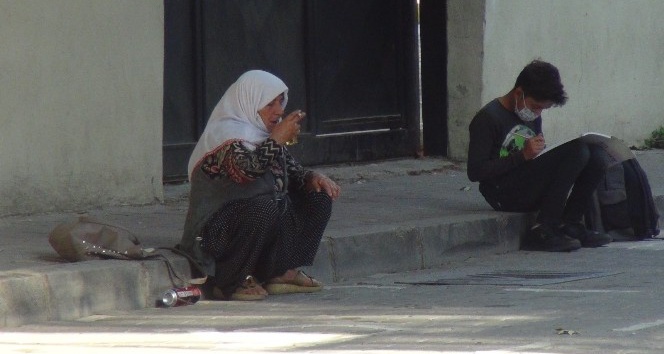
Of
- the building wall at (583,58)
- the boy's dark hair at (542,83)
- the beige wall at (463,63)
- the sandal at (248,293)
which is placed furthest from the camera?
the building wall at (583,58)

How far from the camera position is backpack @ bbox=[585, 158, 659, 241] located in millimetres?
8352

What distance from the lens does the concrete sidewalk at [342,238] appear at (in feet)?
19.6

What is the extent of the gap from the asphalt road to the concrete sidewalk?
111mm

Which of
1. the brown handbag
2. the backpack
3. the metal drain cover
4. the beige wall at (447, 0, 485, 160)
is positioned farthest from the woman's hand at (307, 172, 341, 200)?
the beige wall at (447, 0, 485, 160)

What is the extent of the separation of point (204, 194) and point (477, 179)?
7.40 feet

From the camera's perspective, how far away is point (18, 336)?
18.0 feet

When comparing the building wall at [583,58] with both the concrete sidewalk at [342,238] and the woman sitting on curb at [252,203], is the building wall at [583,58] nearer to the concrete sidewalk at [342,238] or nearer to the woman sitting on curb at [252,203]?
the concrete sidewalk at [342,238]

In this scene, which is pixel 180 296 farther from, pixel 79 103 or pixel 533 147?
pixel 533 147

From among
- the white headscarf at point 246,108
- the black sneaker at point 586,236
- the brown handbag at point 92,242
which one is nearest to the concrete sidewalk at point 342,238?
the brown handbag at point 92,242

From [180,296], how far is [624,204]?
3193 mm

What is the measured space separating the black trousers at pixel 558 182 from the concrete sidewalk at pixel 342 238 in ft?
0.51

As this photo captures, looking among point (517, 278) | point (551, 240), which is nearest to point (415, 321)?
point (517, 278)

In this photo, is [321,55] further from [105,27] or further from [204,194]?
[204,194]

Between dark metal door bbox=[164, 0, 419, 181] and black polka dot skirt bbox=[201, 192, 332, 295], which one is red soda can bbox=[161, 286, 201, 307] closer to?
black polka dot skirt bbox=[201, 192, 332, 295]
